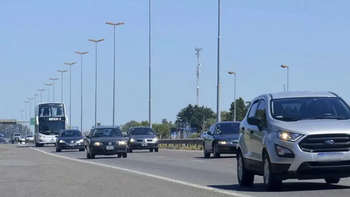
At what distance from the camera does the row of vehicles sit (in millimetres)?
14180

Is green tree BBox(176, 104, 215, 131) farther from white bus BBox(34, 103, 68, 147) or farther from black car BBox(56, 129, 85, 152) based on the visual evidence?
black car BBox(56, 129, 85, 152)

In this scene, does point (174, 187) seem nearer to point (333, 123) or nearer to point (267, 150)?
point (267, 150)

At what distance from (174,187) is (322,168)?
Answer: 4091mm

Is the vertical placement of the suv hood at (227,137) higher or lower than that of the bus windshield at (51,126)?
higher

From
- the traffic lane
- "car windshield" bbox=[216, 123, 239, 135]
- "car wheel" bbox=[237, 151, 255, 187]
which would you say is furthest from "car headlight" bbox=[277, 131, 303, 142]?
"car windshield" bbox=[216, 123, 239, 135]

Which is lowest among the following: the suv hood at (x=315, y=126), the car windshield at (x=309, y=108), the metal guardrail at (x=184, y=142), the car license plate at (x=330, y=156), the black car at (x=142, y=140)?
the metal guardrail at (x=184, y=142)

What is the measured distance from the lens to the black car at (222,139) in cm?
3334

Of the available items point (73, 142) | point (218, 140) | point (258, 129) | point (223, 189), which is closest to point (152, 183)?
point (223, 189)

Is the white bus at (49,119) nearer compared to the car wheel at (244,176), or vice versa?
the car wheel at (244,176)

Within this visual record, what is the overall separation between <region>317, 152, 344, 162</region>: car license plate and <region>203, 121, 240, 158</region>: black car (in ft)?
62.2

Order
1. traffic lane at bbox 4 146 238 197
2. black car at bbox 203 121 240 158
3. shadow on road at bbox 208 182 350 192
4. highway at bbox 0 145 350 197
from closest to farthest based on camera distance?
1. highway at bbox 0 145 350 197
2. shadow on road at bbox 208 182 350 192
3. traffic lane at bbox 4 146 238 197
4. black car at bbox 203 121 240 158

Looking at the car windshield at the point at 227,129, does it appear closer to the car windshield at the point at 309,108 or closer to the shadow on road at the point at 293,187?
the shadow on road at the point at 293,187

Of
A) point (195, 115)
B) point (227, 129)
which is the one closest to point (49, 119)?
point (227, 129)

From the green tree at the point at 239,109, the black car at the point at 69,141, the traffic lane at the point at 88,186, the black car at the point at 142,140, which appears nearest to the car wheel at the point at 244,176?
the traffic lane at the point at 88,186
